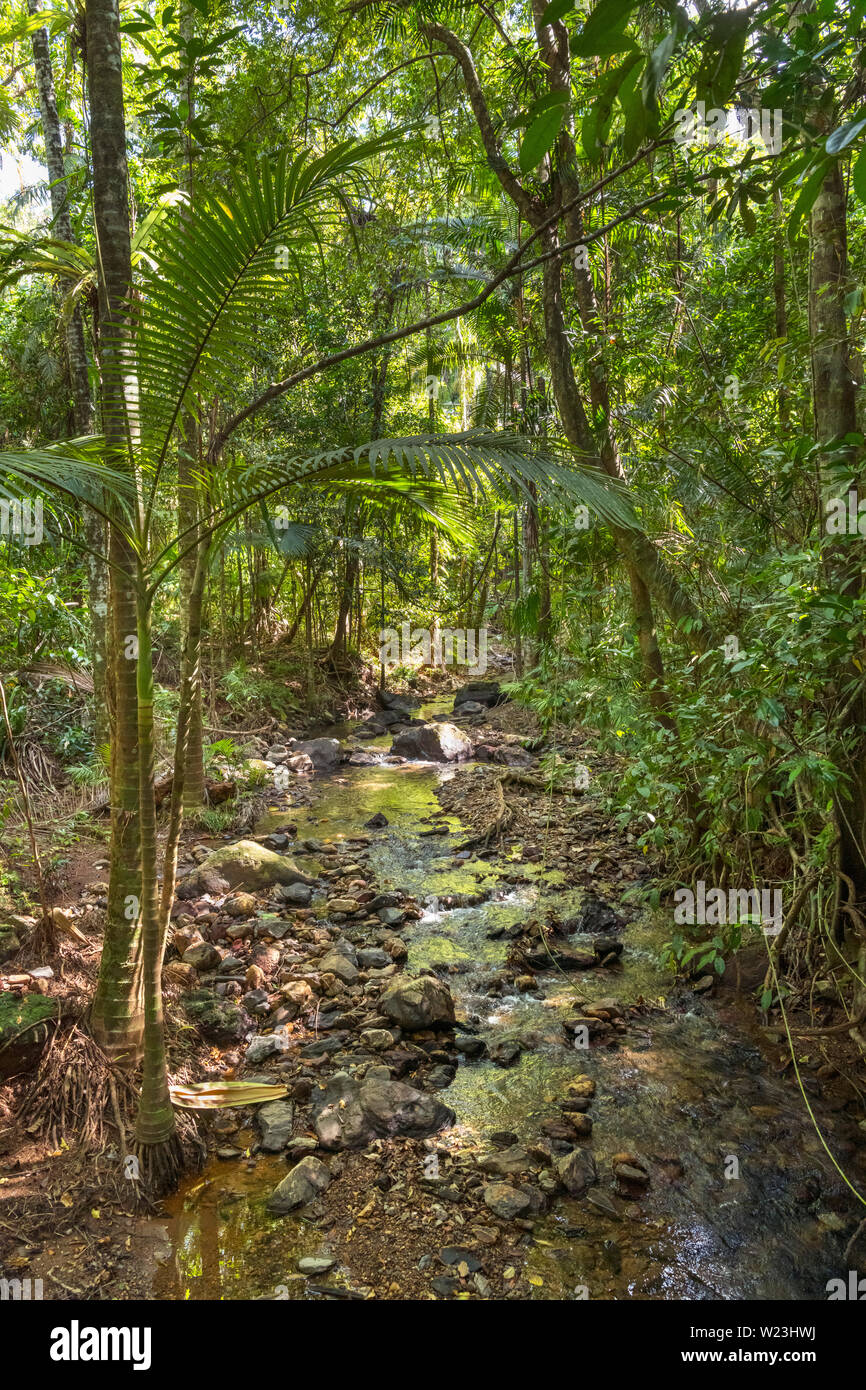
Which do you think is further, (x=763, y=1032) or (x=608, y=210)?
(x=608, y=210)

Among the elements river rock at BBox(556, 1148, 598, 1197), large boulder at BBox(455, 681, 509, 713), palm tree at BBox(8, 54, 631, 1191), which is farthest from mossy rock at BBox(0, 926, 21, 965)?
large boulder at BBox(455, 681, 509, 713)

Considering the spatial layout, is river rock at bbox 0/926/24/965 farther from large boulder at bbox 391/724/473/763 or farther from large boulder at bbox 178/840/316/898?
large boulder at bbox 391/724/473/763

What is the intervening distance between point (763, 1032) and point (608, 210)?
5882 mm

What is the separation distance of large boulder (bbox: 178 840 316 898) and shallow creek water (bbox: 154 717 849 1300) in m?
1.40

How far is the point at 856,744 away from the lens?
10.4 feet

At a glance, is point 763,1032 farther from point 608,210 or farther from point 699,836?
point 608,210

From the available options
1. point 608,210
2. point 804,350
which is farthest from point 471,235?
point 804,350

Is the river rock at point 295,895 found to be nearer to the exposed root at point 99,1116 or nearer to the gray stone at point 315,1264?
the exposed root at point 99,1116

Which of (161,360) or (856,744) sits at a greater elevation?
(161,360)

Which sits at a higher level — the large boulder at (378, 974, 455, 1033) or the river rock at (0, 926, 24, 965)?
the river rock at (0, 926, 24, 965)

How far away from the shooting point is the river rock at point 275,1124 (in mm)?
3057

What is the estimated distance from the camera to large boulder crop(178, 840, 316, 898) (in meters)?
5.55

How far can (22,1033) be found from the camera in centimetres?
295

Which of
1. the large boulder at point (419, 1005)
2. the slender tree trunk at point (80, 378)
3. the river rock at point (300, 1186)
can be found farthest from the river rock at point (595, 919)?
the slender tree trunk at point (80, 378)
